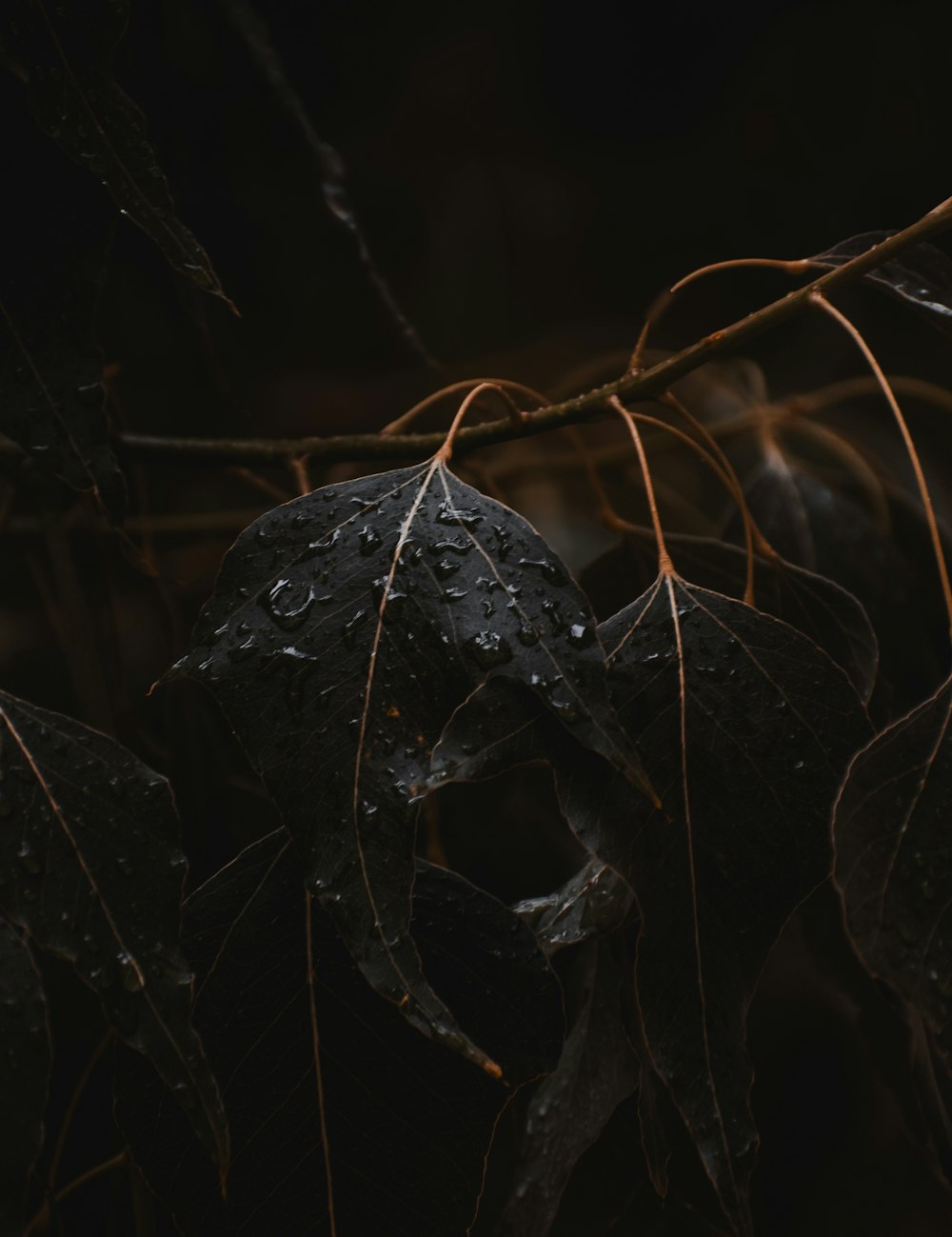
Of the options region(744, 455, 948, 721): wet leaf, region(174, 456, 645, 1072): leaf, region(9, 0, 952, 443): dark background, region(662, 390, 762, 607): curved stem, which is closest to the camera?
region(174, 456, 645, 1072): leaf

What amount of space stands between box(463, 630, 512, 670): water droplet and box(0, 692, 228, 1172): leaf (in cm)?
9

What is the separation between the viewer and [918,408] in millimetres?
750

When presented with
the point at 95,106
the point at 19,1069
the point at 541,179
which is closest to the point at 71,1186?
the point at 19,1069

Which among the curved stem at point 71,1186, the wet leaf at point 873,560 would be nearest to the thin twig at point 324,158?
the wet leaf at point 873,560

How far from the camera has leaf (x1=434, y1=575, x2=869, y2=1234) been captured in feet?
0.86

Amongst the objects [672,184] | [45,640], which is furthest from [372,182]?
[45,640]

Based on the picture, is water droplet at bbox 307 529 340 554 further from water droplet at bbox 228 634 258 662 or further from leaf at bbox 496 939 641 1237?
leaf at bbox 496 939 641 1237

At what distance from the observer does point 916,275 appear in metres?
0.34

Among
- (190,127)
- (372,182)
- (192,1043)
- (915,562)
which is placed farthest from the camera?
(372,182)

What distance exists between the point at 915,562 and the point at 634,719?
1.23 ft

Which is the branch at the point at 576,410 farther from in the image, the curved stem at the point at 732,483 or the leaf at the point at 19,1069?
the leaf at the point at 19,1069

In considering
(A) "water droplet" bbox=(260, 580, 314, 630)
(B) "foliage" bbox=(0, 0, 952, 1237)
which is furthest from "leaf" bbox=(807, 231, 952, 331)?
(A) "water droplet" bbox=(260, 580, 314, 630)

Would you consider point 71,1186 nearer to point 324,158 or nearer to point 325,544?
point 325,544

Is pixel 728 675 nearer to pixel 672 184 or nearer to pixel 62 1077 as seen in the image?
pixel 62 1077
